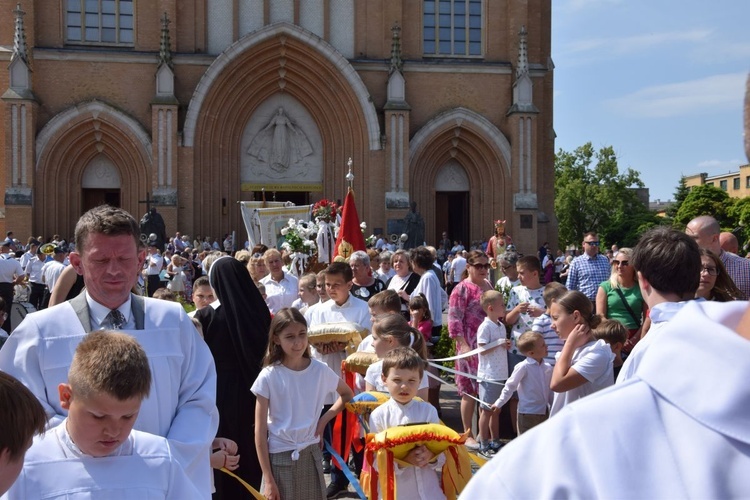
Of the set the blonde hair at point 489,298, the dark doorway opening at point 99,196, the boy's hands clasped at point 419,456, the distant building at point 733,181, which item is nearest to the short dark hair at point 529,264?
the blonde hair at point 489,298

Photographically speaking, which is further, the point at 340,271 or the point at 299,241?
the point at 299,241

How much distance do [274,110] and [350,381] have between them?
25.1m

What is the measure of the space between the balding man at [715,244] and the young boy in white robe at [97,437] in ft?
16.2

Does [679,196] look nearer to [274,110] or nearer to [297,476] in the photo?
[274,110]

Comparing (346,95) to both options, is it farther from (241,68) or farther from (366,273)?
(366,273)

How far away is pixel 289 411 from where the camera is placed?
5184 mm

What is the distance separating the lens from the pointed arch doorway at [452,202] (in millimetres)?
31328

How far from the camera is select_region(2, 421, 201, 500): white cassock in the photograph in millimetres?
2604

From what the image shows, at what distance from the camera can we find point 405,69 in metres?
29.7

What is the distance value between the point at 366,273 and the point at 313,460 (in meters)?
3.76

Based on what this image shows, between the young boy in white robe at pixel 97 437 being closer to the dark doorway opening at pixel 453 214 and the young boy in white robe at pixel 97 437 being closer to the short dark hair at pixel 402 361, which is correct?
the short dark hair at pixel 402 361

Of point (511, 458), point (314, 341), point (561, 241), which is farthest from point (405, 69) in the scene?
point (561, 241)

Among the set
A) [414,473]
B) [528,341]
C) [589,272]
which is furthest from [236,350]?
[589,272]

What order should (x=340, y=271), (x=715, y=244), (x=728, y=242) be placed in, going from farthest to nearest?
(x=728, y=242) < (x=340, y=271) < (x=715, y=244)
